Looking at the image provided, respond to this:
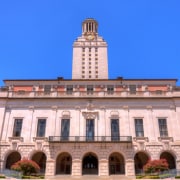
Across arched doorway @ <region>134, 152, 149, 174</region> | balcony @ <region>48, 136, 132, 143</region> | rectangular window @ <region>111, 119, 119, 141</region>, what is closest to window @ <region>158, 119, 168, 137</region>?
arched doorway @ <region>134, 152, 149, 174</region>

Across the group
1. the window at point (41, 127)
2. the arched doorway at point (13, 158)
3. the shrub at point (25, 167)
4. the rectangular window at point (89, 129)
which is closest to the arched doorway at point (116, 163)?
the rectangular window at point (89, 129)

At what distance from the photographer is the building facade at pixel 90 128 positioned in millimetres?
34375

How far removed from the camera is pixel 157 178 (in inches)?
1017

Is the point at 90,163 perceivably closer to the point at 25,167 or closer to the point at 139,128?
the point at 139,128

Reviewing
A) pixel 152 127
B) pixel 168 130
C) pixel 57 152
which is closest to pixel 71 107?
pixel 57 152

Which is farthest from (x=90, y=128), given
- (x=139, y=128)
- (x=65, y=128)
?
(x=139, y=128)

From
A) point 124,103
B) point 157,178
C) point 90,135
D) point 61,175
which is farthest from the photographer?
point 124,103

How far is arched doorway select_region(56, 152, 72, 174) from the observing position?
35219 millimetres

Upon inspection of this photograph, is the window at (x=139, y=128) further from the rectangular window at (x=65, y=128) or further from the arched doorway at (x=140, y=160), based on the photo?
the rectangular window at (x=65, y=128)

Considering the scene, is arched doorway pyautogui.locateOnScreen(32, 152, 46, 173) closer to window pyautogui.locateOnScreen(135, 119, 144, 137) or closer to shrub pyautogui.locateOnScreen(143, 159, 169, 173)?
window pyautogui.locateOnScreen(135, 119, 144, 137)

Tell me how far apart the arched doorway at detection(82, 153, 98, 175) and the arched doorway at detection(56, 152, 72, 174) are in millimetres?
2321

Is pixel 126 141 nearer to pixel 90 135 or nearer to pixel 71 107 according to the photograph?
pixel 90 135

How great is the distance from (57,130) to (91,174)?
8410mm

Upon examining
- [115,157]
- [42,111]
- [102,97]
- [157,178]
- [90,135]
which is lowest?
[157,178]
